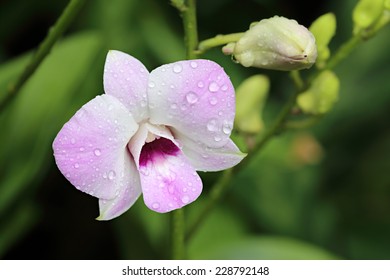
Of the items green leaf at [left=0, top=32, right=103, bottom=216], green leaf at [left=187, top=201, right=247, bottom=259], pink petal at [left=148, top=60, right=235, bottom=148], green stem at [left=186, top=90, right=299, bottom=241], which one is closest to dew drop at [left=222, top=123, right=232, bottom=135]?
pink petal at [left=148, top=60, right=235, bottom=148]

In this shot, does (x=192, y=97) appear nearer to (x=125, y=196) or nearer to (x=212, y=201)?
(x=125, y=196)

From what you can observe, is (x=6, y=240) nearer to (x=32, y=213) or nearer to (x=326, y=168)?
(x=32, y=213)

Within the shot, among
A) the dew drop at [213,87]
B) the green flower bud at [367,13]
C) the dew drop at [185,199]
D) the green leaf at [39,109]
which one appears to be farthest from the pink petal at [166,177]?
the green leaf at [39,109]

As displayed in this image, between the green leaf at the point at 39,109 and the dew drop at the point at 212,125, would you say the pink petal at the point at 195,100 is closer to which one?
the dew drop at the point at 212,125

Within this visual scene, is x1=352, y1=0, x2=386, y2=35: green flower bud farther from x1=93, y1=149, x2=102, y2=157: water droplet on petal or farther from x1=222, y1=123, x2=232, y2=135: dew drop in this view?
x1=93, y1=149, x2=102, y2=157: water droplet on petal

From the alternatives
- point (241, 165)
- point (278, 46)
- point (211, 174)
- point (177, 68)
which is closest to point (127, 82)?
point (177, 68)
